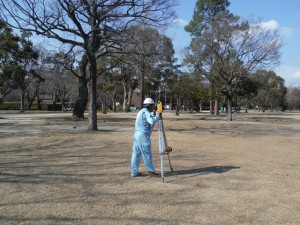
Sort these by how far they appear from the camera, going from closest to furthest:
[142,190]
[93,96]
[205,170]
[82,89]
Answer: [142,190] → [205,170] → [93,96] → [82,89]

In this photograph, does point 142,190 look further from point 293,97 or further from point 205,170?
point 293,97

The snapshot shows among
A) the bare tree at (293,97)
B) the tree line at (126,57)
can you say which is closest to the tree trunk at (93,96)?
the tree line at (126,57)

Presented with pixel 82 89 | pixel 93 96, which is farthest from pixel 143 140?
pixel 82 89

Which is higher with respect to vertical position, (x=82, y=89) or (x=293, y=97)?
(x=293, y=97)

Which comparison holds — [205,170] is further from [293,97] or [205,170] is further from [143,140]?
[293,97]

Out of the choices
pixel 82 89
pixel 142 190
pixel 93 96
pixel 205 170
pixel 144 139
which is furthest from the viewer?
pixel 82 89

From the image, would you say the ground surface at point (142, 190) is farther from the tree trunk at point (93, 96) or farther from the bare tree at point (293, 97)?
the bare tree at point (293, 97)

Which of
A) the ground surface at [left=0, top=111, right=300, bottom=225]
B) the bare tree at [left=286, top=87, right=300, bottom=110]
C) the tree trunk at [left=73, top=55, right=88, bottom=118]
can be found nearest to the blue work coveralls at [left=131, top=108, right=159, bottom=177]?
the ground surface at [left=0, top=111, right=300, bottom=225]

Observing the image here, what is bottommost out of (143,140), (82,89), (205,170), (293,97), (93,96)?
(205,170)

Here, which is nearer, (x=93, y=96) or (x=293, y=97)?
(x=93, y=96)

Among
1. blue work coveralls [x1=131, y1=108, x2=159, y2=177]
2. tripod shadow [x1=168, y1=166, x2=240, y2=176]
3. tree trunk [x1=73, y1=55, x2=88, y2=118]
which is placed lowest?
tripod shadow [x1=168, y1=166, x2=240, y2=176]

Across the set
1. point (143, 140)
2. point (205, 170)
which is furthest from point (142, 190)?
point (205, 170)

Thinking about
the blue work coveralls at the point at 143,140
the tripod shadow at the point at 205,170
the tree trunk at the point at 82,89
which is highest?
the tree trunk at the point at 82,89

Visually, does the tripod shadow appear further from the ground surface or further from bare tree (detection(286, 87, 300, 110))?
bare tree (detection(286, 87, 300, 110))
